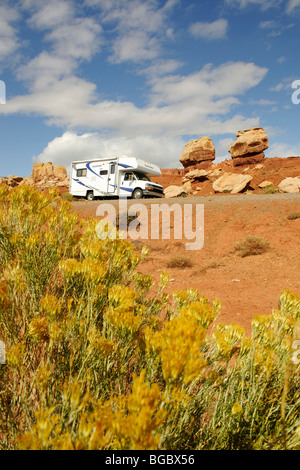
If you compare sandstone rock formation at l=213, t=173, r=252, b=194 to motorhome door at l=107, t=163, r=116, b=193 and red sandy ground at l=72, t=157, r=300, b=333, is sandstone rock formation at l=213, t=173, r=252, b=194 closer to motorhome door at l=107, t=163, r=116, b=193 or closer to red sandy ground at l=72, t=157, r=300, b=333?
motorhome door at l=107, t=163, r=116, b=193

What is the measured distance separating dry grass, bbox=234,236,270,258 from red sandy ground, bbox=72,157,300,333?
19 centimetres

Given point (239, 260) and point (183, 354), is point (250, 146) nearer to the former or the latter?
point (239, 260)

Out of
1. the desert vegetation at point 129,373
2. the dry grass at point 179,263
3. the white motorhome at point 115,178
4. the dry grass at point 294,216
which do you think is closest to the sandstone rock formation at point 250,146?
the white motorhome at point 115,178

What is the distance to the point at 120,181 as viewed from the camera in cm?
1919

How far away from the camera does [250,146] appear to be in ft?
138

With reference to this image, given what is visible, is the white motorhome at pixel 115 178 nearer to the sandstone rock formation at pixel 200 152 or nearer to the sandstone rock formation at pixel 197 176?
the sandstone rock formation at pixel 197 176

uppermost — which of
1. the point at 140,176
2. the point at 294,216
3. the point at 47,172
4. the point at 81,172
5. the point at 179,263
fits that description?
the point at 47,172

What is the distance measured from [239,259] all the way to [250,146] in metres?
38.9

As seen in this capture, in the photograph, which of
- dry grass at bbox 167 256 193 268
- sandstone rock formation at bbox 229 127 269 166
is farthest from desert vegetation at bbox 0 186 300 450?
sandstone rock formation at bbox 229 127 269 166

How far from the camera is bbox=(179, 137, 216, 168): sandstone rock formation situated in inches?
1912

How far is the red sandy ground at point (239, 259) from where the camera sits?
6043mm

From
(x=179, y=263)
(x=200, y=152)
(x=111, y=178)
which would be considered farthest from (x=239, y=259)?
(x=200, y=152)
